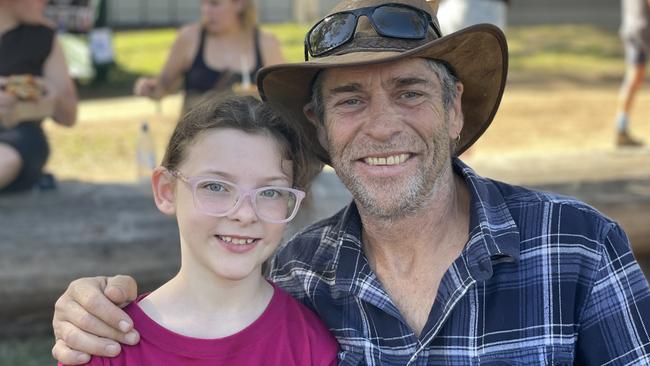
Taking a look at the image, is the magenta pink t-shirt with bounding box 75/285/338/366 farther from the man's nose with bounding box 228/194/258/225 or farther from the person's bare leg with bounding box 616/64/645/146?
the person's bare leg with bounding box 616/64/645/146

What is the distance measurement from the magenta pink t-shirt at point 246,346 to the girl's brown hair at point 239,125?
0.35 metres

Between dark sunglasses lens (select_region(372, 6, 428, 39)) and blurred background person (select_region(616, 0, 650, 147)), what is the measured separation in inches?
232

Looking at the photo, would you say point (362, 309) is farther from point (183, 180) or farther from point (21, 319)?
point (21, 319)

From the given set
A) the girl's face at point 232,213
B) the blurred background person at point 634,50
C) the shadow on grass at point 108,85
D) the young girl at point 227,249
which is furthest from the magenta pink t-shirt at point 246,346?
the shadow on grass at point 108,85

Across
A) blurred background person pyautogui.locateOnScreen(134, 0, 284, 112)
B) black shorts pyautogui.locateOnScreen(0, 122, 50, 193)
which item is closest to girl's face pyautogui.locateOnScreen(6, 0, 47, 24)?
black shorts pyautogui.locateOnScreen(0, 122, 50, 193)

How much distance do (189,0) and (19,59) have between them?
14128 millimetres

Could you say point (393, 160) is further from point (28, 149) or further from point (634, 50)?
point (634, 50)

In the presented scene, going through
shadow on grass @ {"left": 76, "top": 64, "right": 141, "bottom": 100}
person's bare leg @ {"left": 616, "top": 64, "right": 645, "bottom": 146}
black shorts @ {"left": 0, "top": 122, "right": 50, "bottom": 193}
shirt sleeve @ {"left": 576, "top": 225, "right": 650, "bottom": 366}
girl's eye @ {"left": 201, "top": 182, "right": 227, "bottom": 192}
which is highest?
girl's eye @ {"left": 201, "top": 182, "right": 227, "bottom": 192}

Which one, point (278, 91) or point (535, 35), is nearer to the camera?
point (278, 91)

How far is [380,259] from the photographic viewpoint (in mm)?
2705

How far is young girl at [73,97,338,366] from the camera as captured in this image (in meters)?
2.31

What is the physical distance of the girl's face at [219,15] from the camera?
627cm

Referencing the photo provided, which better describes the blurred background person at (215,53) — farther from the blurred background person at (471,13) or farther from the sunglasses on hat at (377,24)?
the sunglasses on hat at (377,24)

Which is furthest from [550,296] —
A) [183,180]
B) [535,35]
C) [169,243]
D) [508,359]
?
[535,35]
